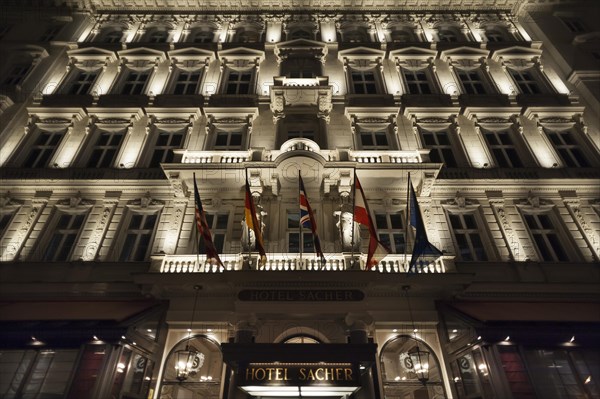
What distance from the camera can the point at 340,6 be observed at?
84.7 feet

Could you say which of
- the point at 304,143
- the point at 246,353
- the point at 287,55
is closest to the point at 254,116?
the point at 304,143

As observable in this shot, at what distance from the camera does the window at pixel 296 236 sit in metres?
14.8

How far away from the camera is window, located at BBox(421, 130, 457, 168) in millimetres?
17375

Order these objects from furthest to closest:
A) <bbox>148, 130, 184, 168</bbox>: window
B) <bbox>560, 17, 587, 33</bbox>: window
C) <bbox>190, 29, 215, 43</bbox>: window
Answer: <bbox>190, 29, 215, 43</bbox>: window, <bbox>560, 17, 587, 33</bbox>: window, <bbox>148, 130, 184, 168</bbox>: window

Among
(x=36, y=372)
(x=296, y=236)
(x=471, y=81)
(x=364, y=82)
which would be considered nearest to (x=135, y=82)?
(x=364, y=82)

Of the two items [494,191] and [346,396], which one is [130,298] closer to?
[346,396]

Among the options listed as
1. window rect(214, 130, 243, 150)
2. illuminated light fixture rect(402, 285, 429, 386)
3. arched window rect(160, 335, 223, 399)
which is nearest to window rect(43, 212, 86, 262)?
arched window rect(160, 335, 223, 399)

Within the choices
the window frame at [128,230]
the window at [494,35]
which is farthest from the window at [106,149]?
the window at [494,35]

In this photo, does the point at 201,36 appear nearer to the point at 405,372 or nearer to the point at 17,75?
the point at 17,75

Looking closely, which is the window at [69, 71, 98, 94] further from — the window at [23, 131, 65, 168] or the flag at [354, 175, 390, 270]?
the flag at [354, 175, 390, 270]

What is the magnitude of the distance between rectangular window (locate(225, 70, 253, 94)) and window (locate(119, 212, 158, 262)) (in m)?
8.67

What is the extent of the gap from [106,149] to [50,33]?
41.1 feet

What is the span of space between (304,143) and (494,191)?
28.3ft

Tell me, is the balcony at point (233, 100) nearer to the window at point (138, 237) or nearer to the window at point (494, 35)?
the window at point (138, 237)
